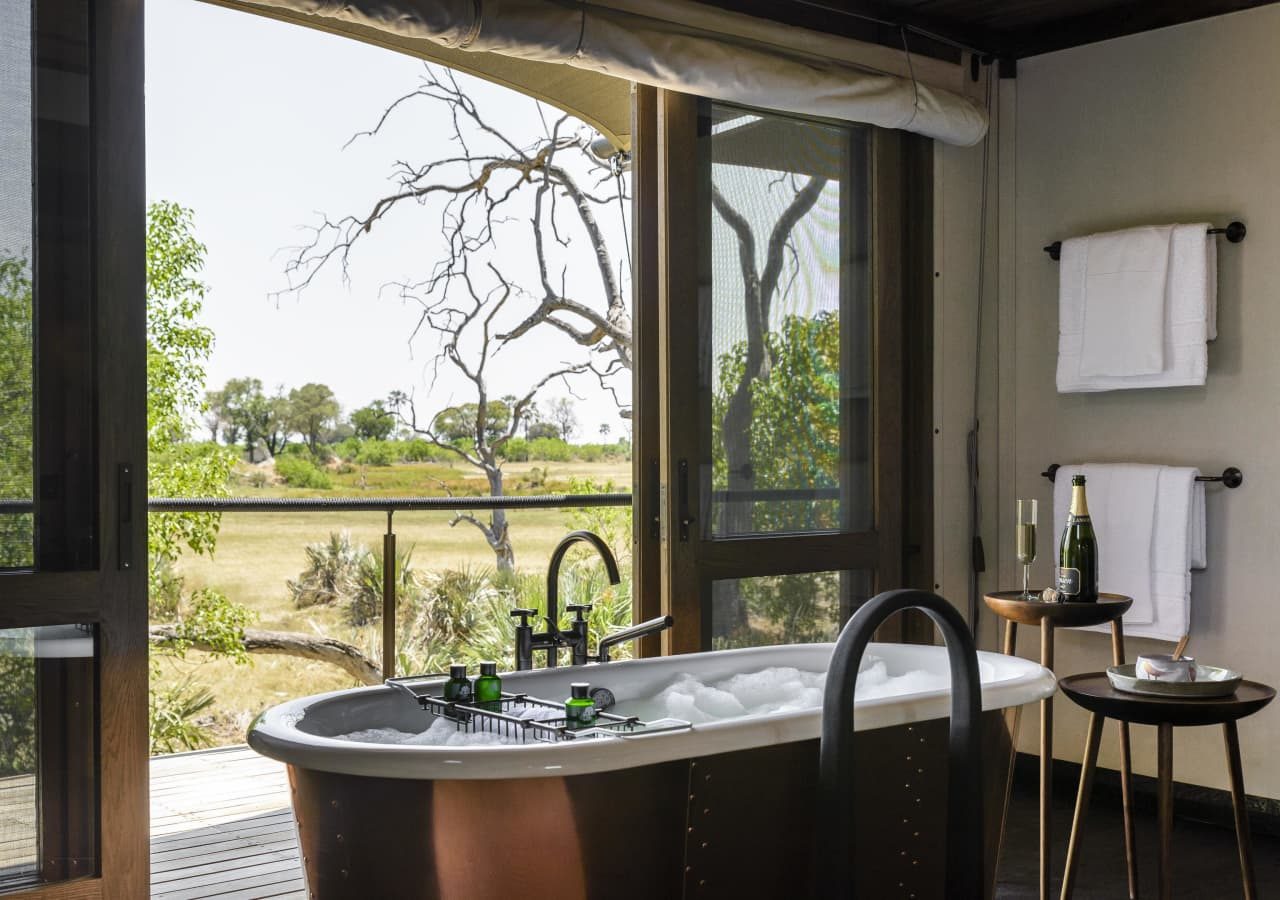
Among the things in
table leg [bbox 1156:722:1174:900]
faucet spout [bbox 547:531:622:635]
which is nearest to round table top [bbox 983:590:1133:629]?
table leg [bbox 1156:722:1174:900]

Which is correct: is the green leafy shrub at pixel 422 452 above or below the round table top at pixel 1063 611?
above

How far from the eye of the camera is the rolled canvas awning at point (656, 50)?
256cm

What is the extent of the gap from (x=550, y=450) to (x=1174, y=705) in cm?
642

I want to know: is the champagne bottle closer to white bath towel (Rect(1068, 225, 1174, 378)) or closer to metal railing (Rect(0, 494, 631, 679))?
white bath towel (Rect(1068, 225, 1174, 378))

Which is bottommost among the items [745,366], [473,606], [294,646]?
[294,646]

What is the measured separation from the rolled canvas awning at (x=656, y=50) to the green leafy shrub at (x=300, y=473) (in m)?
5.27

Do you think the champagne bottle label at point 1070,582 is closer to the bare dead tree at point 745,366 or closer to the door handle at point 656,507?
the bare dead tree at point 745,366

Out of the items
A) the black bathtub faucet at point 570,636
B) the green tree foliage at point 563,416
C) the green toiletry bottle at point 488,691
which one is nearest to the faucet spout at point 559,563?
the black bathtub faucet at point 570,636

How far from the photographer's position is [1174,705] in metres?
2.30

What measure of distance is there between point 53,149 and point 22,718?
3.68ft

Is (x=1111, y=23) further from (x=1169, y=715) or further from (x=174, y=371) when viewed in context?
(x=174, y=371)

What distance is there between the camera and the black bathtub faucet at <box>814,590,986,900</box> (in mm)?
1765

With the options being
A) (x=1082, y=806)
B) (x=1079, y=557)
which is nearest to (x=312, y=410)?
(x=1079, y=557)

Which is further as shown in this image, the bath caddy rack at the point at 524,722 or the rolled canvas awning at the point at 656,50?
the rolled canvas awning at the point at 656,50
